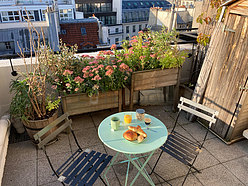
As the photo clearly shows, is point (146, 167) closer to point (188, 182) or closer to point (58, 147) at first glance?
point (188, 182)

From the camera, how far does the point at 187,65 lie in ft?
14.4

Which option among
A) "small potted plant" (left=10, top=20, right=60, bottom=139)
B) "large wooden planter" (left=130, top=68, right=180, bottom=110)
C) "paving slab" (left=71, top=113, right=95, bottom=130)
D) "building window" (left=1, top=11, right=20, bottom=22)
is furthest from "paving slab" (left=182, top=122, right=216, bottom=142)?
"building window" (left=1, top=11, right=20, bottom=22)

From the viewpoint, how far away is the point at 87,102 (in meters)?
3.21

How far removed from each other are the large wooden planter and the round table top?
1091 millimetres

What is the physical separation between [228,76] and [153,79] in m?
1.21

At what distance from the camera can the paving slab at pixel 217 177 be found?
2.48 meters

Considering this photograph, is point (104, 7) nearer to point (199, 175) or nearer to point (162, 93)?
point (162, 93)

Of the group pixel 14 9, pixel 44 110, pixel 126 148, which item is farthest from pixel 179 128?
pixel 14 9

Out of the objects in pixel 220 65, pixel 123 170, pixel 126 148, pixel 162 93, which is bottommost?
pixel 123 170

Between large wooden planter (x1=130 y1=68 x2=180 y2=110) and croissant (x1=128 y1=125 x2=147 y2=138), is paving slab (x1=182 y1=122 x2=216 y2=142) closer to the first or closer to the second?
large wooden planter (x1=130 y1=68 x2=180 y2=110)

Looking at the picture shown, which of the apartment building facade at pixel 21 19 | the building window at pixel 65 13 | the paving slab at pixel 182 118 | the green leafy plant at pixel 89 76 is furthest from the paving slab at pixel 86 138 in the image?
the building window at pixel 65 13

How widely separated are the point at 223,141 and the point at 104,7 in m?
31.1

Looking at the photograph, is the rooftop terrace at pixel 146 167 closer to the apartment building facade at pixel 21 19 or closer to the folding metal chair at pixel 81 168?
the folding metal chair at pixel 81 168

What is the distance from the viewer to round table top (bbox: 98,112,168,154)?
6.34 ft
